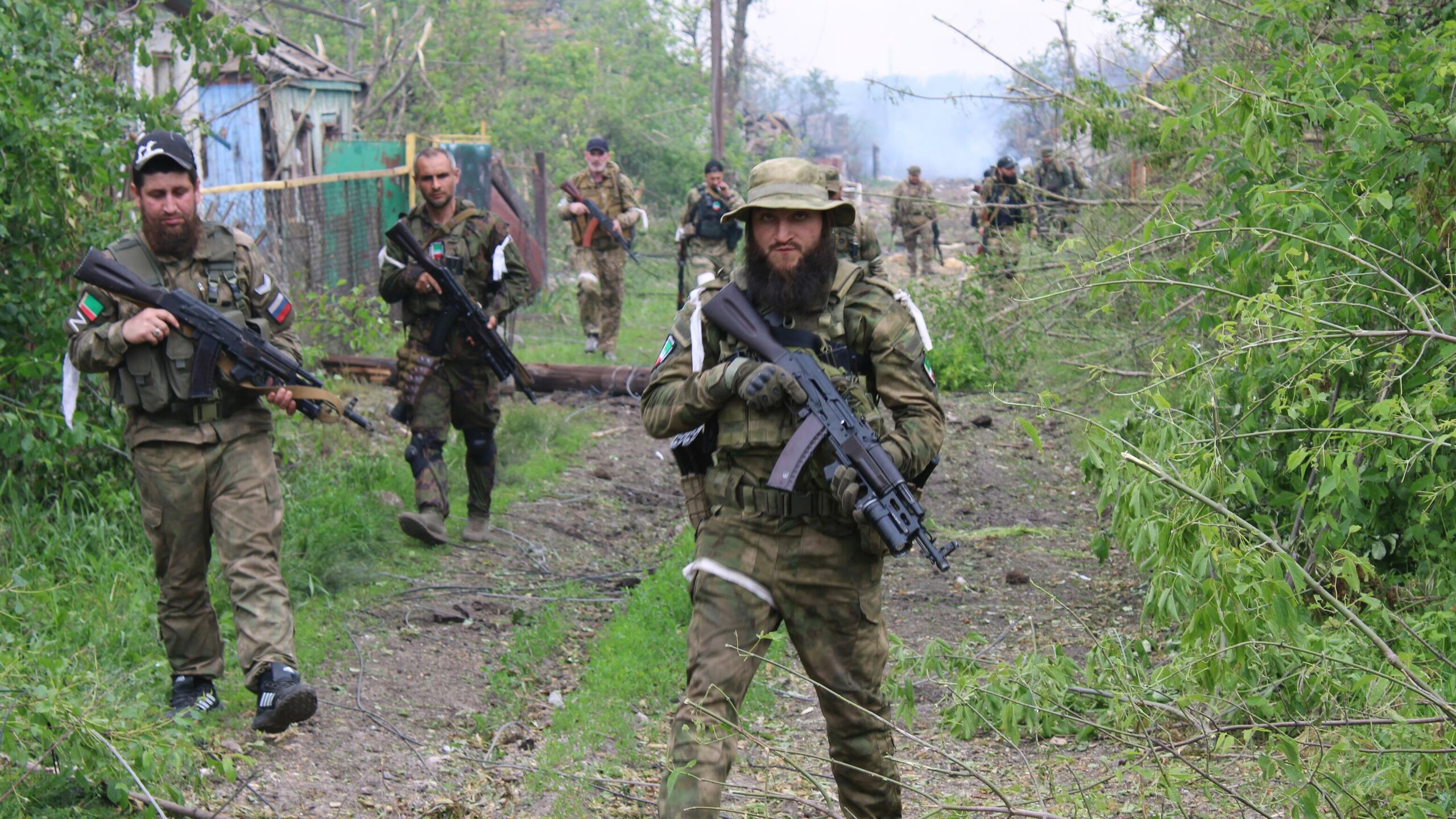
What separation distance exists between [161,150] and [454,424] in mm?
3088

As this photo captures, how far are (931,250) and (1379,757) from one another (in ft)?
74.8

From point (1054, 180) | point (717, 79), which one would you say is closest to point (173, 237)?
point (1054, 180)

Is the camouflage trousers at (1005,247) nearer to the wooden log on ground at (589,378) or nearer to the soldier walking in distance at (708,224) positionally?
the soldier walking in distance at (708,224)

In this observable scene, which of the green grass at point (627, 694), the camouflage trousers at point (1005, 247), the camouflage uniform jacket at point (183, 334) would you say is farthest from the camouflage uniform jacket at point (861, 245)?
the camouflage uniform jacket at point (183, 334)

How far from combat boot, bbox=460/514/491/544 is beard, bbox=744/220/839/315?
4.24 meters

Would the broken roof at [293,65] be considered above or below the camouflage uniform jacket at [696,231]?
above

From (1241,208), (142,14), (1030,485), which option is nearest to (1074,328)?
(1030,485)

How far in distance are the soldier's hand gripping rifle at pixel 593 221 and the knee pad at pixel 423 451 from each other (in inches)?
242

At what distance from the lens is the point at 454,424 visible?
7684 millimetres

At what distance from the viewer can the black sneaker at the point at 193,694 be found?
4.97m

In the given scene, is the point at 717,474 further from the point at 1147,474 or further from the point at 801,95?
the point at 801,95

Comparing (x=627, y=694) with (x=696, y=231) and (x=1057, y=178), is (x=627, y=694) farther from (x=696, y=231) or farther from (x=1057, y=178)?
(x=1057, y=178)

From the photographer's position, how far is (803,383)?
3.77 m

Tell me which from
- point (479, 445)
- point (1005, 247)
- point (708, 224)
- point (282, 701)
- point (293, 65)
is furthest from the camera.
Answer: point (293, 65)
